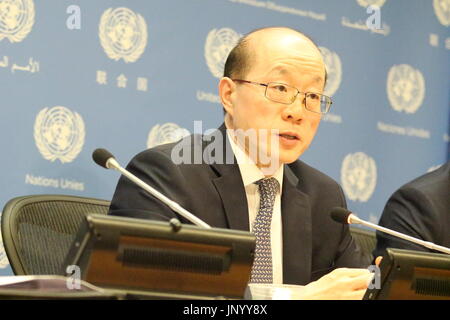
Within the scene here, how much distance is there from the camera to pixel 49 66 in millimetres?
3295

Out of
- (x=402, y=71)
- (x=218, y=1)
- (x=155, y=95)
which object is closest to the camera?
(x=155, y=95)

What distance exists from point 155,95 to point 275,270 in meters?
1.18

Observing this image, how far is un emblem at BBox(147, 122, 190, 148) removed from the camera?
3.58 meters

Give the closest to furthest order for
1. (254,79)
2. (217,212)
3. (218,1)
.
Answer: (217,212)
(254,79)
(218,1)

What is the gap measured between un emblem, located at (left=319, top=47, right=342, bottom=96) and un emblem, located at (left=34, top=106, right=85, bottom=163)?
148 cm

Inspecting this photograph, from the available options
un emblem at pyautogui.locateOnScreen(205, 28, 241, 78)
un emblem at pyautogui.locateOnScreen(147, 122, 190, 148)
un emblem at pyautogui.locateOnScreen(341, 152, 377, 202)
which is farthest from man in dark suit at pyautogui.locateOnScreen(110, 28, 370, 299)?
un emblem at pyautogui.locateOnScreen(341, 152, 377, 202)

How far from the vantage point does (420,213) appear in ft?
9.84

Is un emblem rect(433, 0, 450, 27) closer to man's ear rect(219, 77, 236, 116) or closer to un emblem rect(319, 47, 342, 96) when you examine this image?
un emblem rect(319, 47, 342, 96)

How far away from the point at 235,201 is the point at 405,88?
2.17 m

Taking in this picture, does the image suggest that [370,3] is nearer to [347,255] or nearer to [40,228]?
[347,255]

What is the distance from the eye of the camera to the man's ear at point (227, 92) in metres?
2.99

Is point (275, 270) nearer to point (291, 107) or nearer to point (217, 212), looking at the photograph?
point (217, 212)

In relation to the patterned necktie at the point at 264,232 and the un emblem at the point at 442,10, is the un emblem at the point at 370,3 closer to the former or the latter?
the un emblem at the point at 442,10
